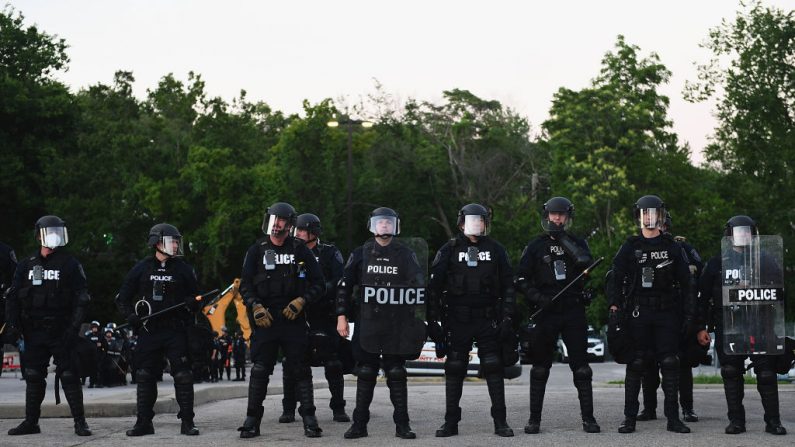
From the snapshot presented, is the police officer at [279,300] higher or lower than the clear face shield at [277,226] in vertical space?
lower

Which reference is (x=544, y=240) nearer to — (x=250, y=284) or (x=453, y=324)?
(x=453, y=324)

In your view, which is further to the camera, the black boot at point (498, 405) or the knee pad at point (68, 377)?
the knee pad at point (68, 377)

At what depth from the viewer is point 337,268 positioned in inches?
528

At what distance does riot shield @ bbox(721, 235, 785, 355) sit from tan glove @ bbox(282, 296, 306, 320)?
159 inches

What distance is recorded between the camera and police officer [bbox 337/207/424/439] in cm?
1123

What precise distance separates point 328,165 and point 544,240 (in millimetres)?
45270

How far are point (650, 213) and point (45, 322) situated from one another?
232 inches

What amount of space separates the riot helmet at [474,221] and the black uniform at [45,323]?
373 cm

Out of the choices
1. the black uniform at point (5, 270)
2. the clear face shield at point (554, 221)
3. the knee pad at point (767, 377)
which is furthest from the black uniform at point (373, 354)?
the black uniform at point (5, 270)

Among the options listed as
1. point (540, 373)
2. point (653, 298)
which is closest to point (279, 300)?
point (540, 373)

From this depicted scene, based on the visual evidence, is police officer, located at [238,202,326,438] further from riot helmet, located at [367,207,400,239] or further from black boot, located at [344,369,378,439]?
riot helmet, located at [367,207,400,239]

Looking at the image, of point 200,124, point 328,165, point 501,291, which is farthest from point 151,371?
point 200,124

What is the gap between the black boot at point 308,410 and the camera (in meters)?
11.4

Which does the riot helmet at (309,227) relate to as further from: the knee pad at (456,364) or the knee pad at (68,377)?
the knee pad at (68,377)
